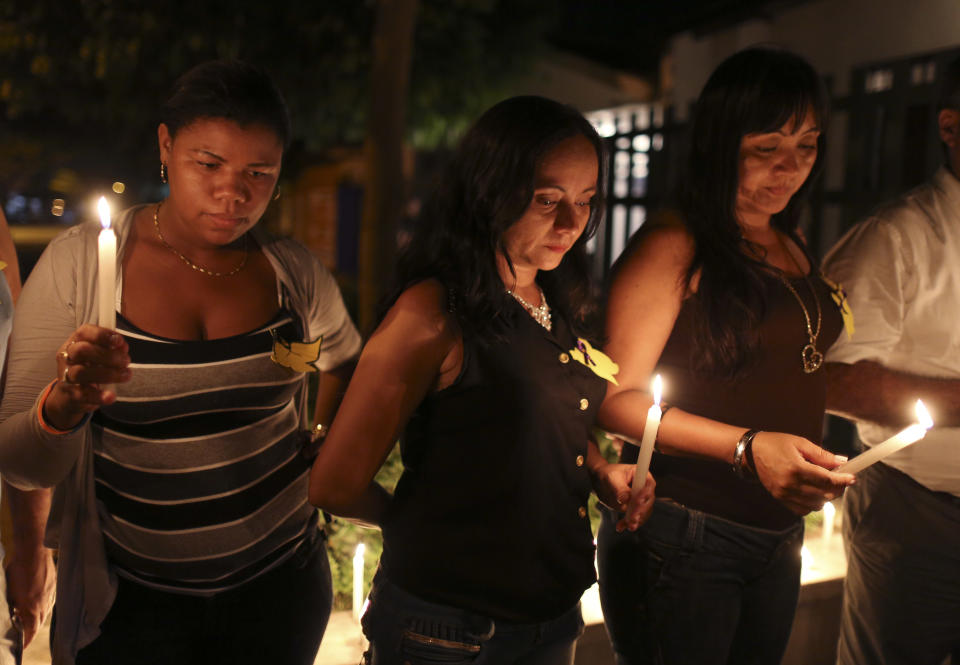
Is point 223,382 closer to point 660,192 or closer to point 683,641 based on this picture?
point 683,641

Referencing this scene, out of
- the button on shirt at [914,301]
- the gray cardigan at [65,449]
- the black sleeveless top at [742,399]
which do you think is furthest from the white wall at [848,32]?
the gray cardigan at [65,449]

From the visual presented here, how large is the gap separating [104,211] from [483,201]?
2.45ft

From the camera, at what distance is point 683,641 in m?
2.04

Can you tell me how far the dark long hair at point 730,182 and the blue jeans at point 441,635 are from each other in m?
0.79

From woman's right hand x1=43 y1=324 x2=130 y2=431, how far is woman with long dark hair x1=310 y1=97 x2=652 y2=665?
47 cm

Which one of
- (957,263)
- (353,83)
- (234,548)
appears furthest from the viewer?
(353,83)

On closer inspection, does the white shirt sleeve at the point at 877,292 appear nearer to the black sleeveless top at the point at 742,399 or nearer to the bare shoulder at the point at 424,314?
the black sleeveless top at the point at 742,399

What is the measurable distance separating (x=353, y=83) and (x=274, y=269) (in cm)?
1072

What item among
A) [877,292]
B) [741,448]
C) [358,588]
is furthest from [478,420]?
[358,588]

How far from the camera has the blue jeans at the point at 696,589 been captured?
2.05 meters

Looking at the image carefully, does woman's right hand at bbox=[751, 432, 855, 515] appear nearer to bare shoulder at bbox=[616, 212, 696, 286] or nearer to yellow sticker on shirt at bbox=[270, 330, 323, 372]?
bare shoulder at bbox=[616, 212, 696, 286]

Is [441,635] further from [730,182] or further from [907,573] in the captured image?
[907,573]

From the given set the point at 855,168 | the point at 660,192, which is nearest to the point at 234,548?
the point at 855,168

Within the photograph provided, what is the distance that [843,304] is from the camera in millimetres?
2277
